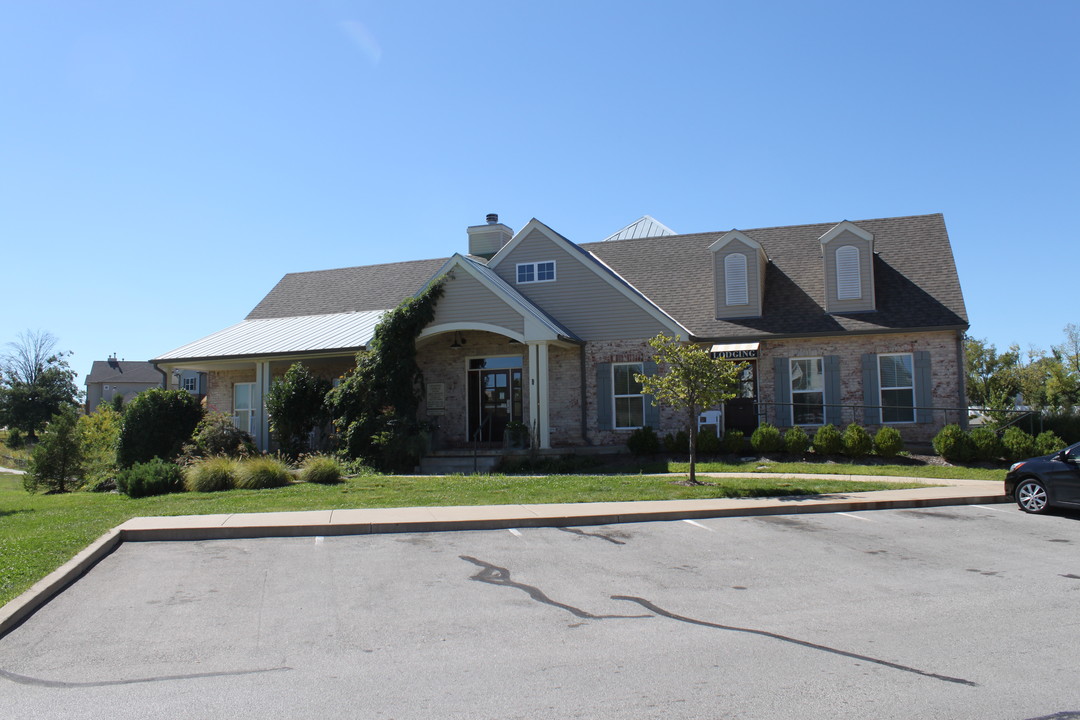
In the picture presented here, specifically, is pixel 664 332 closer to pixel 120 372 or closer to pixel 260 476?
pixel 260 476

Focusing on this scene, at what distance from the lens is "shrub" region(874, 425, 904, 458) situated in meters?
19.5

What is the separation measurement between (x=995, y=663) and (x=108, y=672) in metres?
6.14

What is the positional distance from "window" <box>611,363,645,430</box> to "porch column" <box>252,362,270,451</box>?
989 cm

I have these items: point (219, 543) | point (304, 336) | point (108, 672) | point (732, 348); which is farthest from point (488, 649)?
point (304, 336)

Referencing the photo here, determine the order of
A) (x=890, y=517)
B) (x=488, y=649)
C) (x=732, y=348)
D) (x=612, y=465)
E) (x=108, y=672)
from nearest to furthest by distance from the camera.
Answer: (x=108, y=672), (x=488, y=649), (x=890, y=517), (x=612, y=465), (x=732, y=348)

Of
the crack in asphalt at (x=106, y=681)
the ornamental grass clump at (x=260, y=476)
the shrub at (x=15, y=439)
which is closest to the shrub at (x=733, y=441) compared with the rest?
the ornamental grass clump at (x=260, y=476)

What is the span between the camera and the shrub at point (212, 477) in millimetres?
17453

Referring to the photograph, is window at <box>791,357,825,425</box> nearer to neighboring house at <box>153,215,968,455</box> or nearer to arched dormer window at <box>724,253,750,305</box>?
neighboring house at <box>153,215,968,455</box>

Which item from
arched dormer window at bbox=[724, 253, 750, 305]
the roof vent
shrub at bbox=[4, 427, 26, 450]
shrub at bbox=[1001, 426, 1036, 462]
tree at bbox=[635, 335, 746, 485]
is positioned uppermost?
the roof vent

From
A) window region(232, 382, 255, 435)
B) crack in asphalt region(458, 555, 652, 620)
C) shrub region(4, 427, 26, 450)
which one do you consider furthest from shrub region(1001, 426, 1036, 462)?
shrub region(4, 427, 26, 450)

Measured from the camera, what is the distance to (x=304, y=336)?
25500 millimetres

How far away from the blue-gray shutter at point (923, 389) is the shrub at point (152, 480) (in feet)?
56.1

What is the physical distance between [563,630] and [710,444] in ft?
47.3

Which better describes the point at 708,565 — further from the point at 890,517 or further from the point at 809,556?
the point at 890,517
